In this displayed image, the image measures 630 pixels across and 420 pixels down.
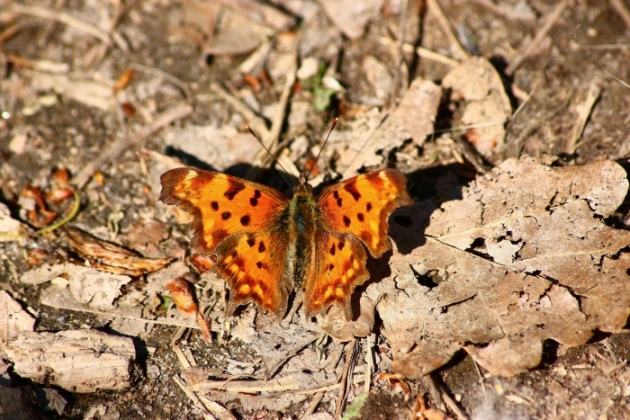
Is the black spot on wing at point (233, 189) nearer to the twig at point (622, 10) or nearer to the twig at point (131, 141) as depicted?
the twig at point (131, 141)

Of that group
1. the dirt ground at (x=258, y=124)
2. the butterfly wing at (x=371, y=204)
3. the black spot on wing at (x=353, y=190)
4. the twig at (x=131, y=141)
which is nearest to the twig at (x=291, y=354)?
the dirt ground at (x=258, y=124)

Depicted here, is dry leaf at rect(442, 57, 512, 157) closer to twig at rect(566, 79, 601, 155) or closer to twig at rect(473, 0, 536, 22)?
twig at rect(566, 79, 601, 155)

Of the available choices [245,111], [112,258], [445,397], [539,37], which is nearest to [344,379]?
[445,397]

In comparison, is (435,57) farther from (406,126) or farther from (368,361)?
(368,361)

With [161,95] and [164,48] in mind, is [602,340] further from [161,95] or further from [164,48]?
[164,48]

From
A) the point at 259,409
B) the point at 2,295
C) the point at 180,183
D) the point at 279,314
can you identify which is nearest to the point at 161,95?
the point at 180,183
